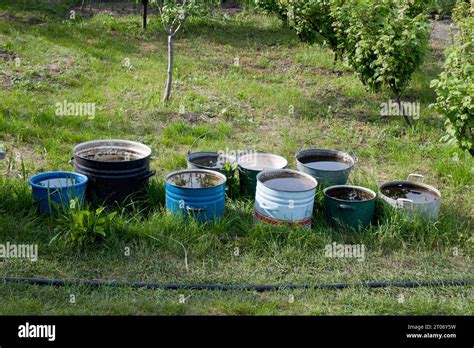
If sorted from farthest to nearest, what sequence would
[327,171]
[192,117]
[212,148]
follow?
[192,117], [212,148], [327,171]

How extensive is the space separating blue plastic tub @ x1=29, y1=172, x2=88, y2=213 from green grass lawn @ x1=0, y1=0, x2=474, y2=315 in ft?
0.45

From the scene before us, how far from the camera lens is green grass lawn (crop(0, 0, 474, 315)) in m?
4.84

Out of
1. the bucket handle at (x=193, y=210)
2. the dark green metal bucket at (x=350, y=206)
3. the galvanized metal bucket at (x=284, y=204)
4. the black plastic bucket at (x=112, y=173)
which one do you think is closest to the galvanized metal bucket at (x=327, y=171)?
the dark green metal bucket at (x=350, y=206)

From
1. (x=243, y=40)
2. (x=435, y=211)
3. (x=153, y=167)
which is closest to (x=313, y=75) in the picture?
(x=243, y=40)

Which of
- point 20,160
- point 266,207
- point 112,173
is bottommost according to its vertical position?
point 20,160

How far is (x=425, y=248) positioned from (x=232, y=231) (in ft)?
5.45

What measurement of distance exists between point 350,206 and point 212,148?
2.28 meters

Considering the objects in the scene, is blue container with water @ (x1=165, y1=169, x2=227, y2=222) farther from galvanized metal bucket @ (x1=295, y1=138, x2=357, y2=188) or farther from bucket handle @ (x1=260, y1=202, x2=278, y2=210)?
galvanized metal bucket @ (x1=295, y1=138, x2=357, y2=188)

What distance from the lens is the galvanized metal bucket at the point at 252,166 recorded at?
19.9 feet

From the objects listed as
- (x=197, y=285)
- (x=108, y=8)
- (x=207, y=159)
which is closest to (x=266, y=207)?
(x=197, y=285)

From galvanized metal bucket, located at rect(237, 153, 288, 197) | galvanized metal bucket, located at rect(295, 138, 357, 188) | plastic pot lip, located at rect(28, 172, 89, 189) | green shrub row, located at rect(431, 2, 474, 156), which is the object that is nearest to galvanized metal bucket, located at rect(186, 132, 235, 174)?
galvanized metal bucket, located at rect(237, 153, 288, 197)

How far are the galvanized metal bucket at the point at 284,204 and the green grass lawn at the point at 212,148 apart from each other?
101mm

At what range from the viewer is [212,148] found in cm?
737

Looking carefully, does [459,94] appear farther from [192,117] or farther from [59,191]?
[59,191]
